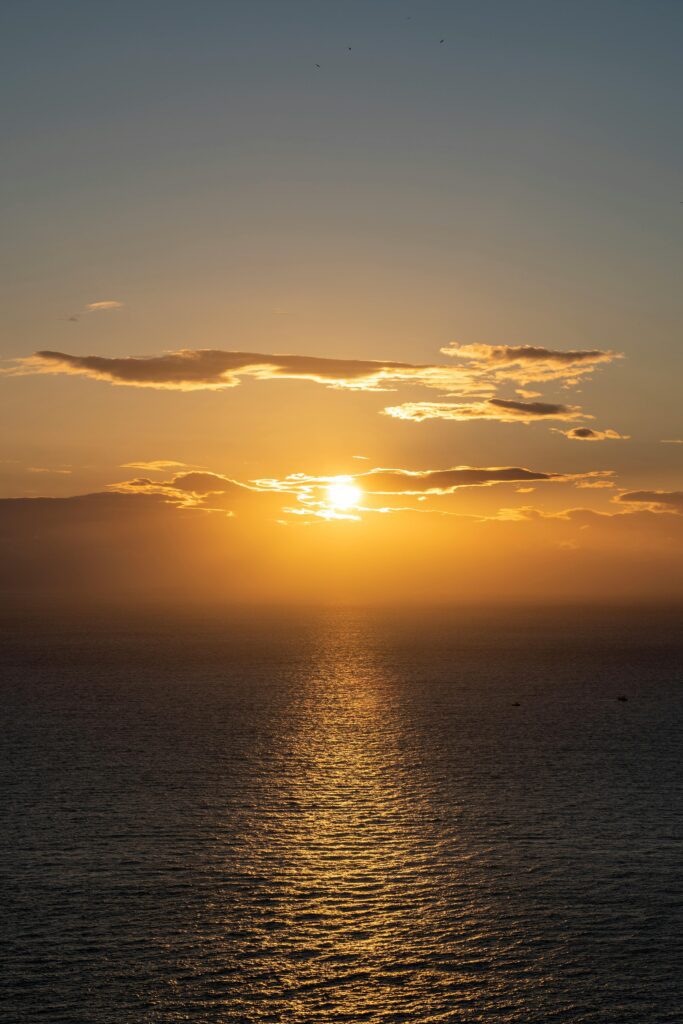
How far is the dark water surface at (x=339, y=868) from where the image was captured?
2670 cm

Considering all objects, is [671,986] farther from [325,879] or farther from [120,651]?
[120,651]

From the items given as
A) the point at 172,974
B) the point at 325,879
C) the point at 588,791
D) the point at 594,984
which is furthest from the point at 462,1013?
the point at 588,791

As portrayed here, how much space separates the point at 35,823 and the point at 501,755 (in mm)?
31214

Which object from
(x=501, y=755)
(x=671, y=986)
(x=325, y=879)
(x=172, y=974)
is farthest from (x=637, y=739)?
(x=172, y=974)

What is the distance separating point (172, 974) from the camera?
2753cm

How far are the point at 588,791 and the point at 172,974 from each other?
2972 centimetres

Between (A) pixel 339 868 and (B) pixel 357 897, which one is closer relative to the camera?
(B) pixel 357 897

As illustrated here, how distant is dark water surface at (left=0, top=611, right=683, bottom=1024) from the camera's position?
2670 cm

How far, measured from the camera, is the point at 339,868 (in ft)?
122

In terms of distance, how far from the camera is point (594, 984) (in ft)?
89.3

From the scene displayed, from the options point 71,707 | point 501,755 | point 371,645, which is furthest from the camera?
point 371,645

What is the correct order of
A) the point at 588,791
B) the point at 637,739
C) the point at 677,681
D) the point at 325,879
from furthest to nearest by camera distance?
the point at 677,681
the point at 637,739
the point at 588,791
the point at 325,879

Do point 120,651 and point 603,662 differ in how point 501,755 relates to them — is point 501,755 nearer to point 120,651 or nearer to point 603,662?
point 603,662

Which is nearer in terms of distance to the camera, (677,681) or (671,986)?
(671,986)
